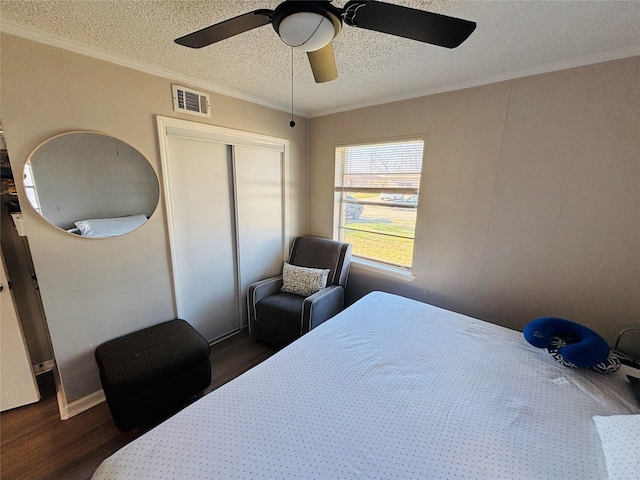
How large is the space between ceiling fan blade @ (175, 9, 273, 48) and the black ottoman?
1.81 meters

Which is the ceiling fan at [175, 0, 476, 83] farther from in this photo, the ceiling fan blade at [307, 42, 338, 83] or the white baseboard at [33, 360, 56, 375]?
the white baseboard at [33, 360, 56, 375]

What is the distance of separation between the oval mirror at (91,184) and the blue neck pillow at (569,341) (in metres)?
2.75

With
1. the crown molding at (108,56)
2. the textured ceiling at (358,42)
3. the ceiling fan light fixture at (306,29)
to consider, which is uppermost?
the textured ceiling at (358,42)

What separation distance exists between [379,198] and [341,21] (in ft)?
6.14

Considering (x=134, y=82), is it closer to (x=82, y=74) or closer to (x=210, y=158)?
(x=82, y=74)

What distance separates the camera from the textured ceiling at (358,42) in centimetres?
117

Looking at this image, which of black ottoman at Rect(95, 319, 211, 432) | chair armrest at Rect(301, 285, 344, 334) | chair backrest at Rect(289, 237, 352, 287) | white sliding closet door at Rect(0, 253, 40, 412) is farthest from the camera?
chair backrest at Rect(289, 237, 352, 287)

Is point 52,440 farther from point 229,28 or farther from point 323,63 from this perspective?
point 323,63

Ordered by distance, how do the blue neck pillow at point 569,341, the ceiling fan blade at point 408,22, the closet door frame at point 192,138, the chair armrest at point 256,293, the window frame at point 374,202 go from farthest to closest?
the chair armrest at point 256,293 < the window frame at point 374,202 < the closet door frame at point 192,138 < the blue neck pillow at point 569,341 < the ceiling fan blade at point 408,22

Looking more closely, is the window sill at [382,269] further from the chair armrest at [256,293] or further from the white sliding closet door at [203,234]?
the white sliding closet door at [203,234]

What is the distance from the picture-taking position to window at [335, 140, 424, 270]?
244 centimetres

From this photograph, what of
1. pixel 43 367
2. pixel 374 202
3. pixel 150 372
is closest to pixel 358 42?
pixel 374 202

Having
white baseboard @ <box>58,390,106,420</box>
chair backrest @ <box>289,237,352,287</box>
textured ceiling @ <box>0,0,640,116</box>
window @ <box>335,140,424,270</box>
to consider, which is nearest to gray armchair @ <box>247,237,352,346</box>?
chair backrest @ <box>289,237,352,287</box>

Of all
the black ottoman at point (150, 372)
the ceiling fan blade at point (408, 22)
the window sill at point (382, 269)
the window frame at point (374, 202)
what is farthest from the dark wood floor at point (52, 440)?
the ceiling fan blade at point (408, 22)
